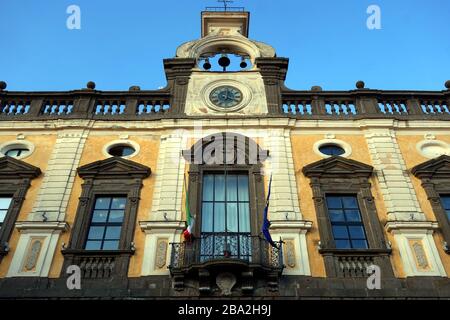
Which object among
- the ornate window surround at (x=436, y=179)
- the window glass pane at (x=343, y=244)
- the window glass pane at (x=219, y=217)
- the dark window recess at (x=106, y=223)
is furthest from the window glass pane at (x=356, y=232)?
the dark window recess at (x=106, y=223)

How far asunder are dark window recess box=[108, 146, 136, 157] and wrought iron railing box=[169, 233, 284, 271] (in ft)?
13.6

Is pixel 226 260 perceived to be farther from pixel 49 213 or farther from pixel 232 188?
pixel 49 213

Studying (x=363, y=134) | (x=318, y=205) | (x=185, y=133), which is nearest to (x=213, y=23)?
(x=185, y=133)

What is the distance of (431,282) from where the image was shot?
439 inches

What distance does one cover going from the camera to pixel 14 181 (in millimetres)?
13594

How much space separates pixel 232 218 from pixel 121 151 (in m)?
4.32

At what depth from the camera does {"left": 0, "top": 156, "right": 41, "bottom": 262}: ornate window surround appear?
12.7 metres

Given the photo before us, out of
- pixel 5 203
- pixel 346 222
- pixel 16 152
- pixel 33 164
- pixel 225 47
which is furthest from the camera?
pixel 225 47

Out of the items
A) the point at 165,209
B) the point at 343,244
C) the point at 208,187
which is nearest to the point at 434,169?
the point at 343,244

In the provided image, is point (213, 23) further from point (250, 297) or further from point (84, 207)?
point (250, 297)

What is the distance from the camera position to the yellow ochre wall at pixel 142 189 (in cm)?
1166

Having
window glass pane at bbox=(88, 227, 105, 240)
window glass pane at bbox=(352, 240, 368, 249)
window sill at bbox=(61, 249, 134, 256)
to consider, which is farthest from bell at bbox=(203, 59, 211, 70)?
window glass pane at bbox=(352, 240, 368, 249)

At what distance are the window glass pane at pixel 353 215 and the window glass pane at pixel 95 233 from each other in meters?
6.50

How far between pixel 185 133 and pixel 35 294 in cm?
645
